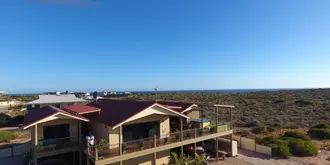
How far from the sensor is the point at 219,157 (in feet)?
59.0

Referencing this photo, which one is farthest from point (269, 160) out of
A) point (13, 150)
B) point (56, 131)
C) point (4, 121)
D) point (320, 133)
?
point (4, 121)

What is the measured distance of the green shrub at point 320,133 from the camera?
23794 millimetres

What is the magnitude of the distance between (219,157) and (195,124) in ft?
11.5

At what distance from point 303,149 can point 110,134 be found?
17287 mm

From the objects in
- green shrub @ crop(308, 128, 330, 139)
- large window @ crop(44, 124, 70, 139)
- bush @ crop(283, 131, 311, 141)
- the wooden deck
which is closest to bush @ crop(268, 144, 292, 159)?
bush @ crop(283, 131, 311, 141)

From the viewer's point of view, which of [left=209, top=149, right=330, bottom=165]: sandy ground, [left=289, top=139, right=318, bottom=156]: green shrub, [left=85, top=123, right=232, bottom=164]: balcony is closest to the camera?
[left=85, top=123, right=232, bottom=164]: balcony

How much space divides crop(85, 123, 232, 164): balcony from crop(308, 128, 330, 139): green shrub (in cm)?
1421

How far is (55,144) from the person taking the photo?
13602 mm

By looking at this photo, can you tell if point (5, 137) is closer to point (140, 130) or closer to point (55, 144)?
point (55, 144)

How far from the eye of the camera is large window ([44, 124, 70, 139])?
14238mm

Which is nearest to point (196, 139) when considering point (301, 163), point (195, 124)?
point (195, 124)

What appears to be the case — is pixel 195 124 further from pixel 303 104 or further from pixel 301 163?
pixel 303 104

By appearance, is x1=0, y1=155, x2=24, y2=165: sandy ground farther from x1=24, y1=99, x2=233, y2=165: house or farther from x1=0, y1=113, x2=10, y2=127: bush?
x1=0, y1=113, x2=10, y2=127: bush

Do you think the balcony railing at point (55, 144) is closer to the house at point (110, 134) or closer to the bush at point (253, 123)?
the house at point (110, 134)
